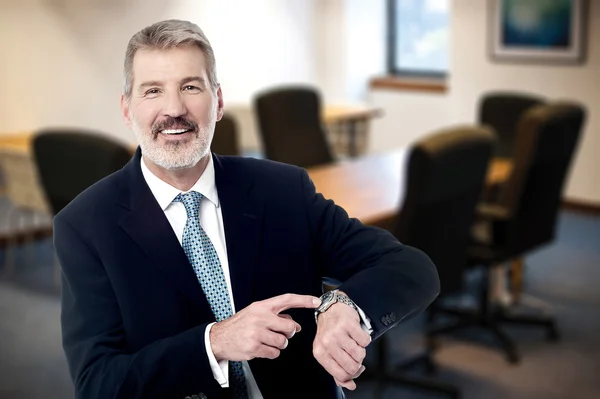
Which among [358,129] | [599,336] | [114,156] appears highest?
[114,156]

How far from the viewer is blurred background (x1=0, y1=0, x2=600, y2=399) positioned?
3.38m

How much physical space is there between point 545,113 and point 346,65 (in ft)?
14.8

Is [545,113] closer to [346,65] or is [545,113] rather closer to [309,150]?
[309,150]

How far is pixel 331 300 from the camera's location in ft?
3.84

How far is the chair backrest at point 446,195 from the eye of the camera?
2982 mm

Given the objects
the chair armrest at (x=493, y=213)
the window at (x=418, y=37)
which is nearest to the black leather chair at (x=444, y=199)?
the chair armrest at (x=493, y=213)

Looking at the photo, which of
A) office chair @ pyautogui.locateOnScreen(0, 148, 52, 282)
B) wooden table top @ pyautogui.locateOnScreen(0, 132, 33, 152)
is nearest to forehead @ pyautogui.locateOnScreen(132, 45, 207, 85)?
office chair @ pyautogui.locateOnScreen(0, 148, 52, 282)

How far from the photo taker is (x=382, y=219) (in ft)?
10.8

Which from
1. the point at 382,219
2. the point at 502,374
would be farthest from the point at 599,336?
the point at 382,219

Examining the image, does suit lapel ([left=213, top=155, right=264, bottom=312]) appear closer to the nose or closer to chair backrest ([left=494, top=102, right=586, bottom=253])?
the nose

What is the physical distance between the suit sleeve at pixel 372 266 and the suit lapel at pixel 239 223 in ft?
0.36

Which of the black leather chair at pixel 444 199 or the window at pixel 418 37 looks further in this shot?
the window at pixel 418 37

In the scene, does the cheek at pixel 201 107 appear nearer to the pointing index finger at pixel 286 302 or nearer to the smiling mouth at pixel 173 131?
the smiling mouth at pixel 173 131

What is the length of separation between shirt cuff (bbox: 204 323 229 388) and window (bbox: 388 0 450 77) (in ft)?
22.5
